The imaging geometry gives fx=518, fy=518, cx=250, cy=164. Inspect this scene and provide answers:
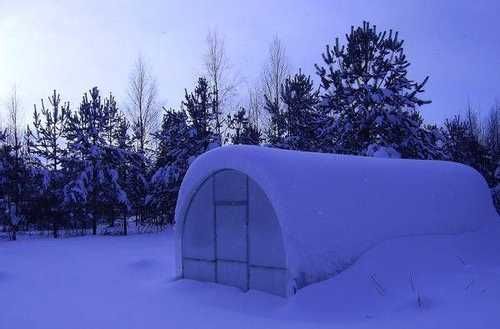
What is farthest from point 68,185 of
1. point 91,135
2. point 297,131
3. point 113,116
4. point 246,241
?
point 246,241

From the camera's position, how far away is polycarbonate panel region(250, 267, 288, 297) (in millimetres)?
9273

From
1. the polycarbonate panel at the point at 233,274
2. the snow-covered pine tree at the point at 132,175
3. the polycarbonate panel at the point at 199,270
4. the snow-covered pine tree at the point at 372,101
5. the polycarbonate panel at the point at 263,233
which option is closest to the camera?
the polycarbonate panel at the point at 263,233

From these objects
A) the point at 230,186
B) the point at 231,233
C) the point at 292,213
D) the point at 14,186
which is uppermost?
the point at 14,186

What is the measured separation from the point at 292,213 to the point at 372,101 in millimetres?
12826

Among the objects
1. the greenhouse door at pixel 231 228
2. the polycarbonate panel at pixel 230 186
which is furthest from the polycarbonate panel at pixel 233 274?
the polycarbonate panel at pixel 230 186

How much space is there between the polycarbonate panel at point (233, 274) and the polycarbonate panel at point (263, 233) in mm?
368

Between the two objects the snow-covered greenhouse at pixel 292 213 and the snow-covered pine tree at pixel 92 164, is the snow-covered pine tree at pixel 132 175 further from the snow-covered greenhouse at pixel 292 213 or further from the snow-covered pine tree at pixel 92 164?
the snow-covered greenhouse at pixel 292 213

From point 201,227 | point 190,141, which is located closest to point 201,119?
point 190,141

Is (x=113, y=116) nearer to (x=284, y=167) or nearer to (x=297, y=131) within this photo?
(x=297, y=131)

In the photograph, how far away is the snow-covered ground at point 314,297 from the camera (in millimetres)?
7891

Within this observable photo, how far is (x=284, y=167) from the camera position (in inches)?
376

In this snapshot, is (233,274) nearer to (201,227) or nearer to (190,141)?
(201,227)

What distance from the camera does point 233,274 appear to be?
34.4 ft

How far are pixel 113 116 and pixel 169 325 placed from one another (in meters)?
23.5
